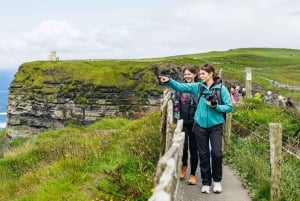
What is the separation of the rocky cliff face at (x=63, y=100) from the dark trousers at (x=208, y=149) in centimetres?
7044

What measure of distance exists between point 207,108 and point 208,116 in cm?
13

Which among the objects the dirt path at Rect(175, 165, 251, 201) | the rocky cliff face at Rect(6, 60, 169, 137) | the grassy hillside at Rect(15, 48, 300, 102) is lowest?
the rocky cliff face at Rect(6, 60, 169, 137)

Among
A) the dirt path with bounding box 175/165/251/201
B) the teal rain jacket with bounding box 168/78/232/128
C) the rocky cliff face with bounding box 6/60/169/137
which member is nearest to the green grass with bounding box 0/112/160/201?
the dirt path with bounding box 175/165/251/201

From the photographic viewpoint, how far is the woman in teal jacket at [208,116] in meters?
8.20

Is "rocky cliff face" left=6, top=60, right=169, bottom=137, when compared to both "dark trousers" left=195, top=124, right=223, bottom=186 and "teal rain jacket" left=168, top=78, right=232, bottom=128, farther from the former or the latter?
"teal rain jacket" left=168, top=78, right=232, bottom=128

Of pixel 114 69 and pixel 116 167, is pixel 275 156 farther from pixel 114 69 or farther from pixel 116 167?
pixel 114 69

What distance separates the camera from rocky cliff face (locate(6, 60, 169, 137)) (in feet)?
278

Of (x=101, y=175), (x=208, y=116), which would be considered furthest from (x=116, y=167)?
(x=208, y=116)

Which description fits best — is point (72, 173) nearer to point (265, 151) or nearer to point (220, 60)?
point (265, 151)

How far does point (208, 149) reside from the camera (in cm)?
862

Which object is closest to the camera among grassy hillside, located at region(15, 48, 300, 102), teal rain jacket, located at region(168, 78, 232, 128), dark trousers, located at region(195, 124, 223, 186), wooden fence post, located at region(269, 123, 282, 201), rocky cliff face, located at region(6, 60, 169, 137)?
wooden fence post, located at region(269, 123, 282, 201)

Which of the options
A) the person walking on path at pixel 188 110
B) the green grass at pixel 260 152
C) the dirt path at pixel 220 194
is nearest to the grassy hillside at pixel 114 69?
the green grass at pixel 260 152

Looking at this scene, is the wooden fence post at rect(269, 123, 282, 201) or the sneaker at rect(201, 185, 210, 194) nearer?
the wooden fence post at rect(269, 123, 282, 201)

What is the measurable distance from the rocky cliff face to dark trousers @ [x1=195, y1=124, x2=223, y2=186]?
7044 cm
